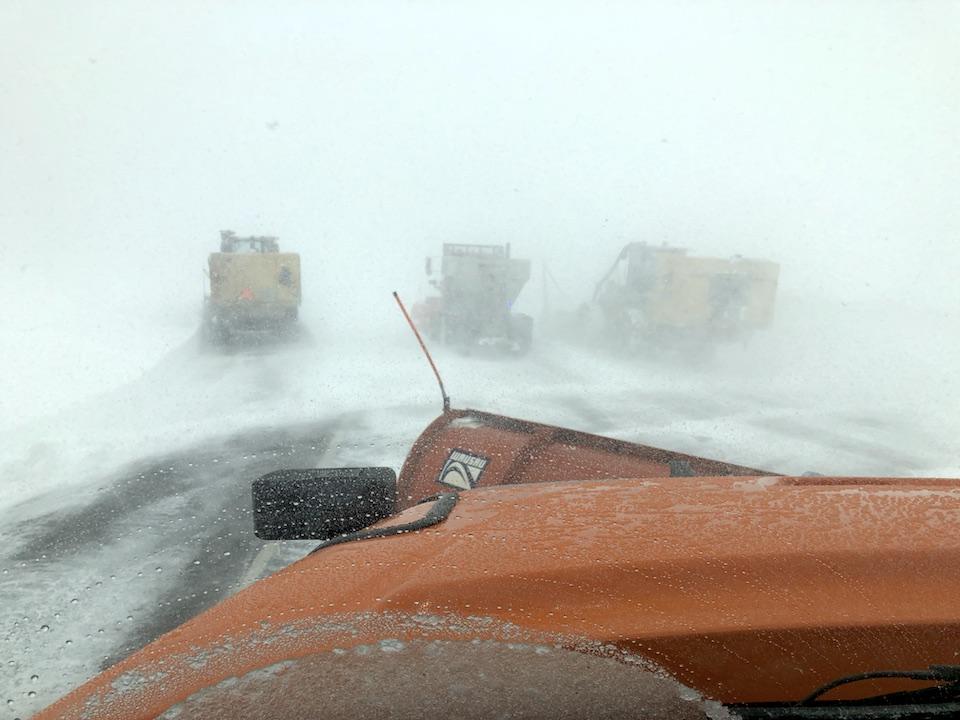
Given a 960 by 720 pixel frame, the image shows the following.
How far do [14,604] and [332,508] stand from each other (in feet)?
10.3

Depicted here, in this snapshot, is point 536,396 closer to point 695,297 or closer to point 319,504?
point 695,297

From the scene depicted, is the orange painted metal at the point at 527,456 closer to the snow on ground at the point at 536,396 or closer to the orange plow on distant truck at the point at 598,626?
the orange plow on distant truck at the point at 598,626

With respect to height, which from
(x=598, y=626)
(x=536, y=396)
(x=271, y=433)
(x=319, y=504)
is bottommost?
(x=536, y=396)

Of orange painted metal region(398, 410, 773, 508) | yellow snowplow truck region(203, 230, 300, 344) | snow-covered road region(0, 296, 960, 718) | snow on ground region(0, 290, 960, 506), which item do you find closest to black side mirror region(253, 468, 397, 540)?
orange painted metal region(398, 410, 773, 508)

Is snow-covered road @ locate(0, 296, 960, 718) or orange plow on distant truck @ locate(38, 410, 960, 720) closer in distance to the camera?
orange plow on distant truck @ locate(38, 410, 960, 720)

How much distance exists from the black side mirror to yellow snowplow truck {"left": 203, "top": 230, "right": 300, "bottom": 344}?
51.9ft

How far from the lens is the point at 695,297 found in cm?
1471

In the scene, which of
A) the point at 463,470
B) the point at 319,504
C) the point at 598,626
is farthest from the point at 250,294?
the point at 598,626

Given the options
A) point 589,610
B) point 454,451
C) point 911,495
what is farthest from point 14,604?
point 911,495

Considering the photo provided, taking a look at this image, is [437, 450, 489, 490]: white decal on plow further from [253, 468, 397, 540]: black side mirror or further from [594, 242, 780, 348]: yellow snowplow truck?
[594, 242, 780, 348]: yellow snowplow truck

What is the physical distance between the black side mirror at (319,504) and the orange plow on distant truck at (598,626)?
51cm

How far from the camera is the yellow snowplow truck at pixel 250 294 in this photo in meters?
17.2

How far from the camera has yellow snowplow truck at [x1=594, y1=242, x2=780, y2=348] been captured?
1443 cm

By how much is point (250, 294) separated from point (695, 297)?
10.4 meters
